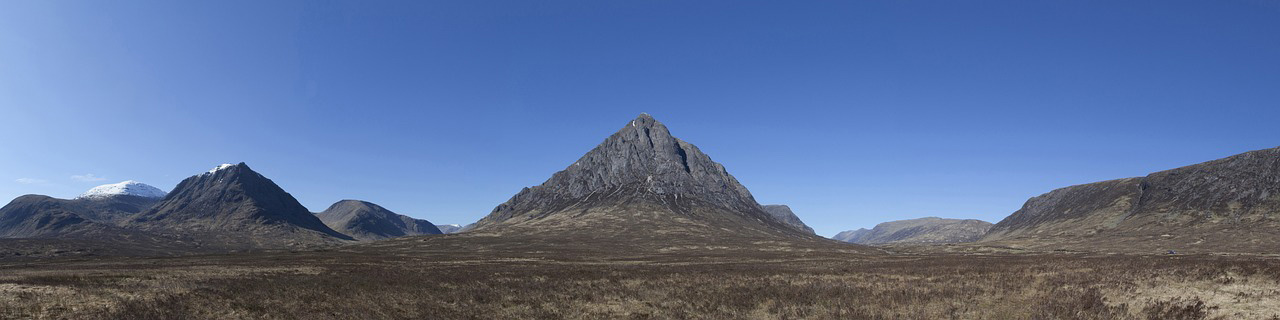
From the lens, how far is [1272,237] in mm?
130875

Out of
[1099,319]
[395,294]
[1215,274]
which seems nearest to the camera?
[1099,319]

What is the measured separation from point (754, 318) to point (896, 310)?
697 centimetres

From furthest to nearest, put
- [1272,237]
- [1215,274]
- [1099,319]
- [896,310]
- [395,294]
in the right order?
[1272,237] < [395,294] < [1215,274] < [896,310] < [1099,319]

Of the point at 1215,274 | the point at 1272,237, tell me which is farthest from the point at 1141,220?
the point at 1215,274

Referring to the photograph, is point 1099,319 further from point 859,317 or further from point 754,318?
point 754,318

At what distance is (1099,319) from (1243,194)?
255 metres

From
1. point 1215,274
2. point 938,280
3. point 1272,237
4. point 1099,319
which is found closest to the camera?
point 1099,319

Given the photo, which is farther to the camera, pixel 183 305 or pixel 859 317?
pixel 183 305

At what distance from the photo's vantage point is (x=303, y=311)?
83.1 ft

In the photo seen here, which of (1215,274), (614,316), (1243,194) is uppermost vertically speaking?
(1243,194)

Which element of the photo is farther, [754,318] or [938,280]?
[938,280]

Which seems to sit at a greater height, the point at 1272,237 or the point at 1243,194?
the point at 1243,194

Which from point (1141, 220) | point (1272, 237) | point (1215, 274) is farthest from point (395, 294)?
point (1141, 220)

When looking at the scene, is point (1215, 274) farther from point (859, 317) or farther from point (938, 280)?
point (859, 317)
